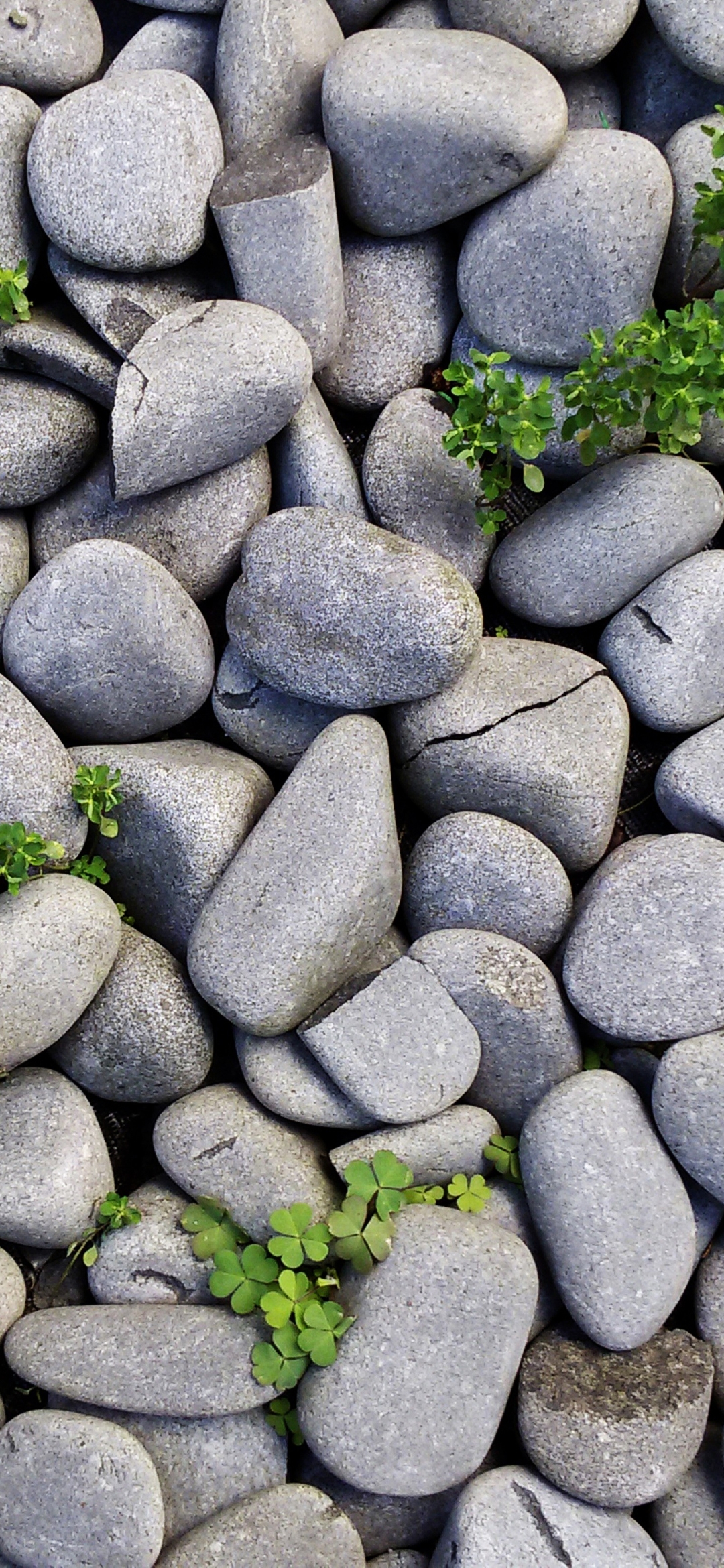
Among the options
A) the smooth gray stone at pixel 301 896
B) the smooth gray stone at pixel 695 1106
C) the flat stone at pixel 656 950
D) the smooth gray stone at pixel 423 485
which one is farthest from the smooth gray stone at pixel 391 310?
the smooth gray stone at pixel 695 1106

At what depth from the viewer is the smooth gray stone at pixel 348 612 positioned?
261 centimetres

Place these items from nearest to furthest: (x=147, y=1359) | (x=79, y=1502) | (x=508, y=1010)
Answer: (x=79, y=1502) → (x=147, y=1359) → (x=508, y=1010)

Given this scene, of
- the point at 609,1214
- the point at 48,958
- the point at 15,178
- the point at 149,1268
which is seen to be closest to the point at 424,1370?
the point at 609,1214

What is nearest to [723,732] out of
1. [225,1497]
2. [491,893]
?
[491,893]

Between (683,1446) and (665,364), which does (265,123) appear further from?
(683,1446)

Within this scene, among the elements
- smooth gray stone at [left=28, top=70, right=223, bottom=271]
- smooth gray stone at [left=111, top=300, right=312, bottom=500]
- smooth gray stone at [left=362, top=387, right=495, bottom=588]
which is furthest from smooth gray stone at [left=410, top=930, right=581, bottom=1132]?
smooth gray stone at [left=28, top=70, right=223, bottom=271]

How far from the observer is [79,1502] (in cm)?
233

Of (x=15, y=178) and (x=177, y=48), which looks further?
(x=177, y=48)

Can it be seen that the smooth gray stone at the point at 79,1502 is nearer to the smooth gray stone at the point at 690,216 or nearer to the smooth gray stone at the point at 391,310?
the smooth gray stone at the point at 391,310

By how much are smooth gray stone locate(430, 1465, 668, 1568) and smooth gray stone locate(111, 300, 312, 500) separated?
2352mm

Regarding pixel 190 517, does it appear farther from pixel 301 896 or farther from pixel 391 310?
pixel 301 896

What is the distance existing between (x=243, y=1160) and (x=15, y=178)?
234 centimetres

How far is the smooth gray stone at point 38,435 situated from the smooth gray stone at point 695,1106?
198 centimetres

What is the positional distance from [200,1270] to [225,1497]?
17.8 inches
